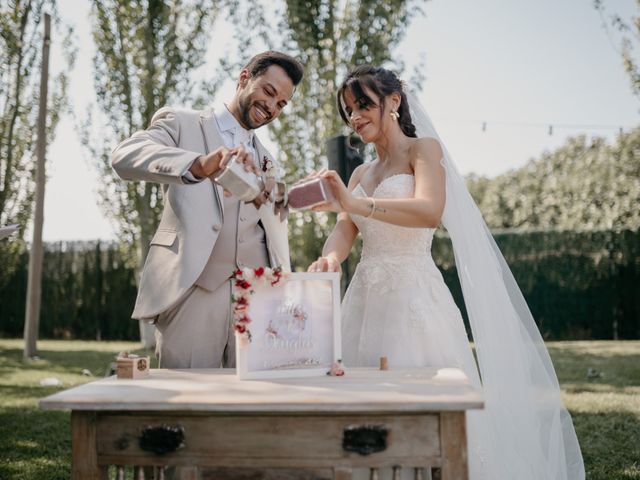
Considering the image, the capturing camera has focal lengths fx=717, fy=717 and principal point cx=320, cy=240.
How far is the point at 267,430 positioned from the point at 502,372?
145 centimetres

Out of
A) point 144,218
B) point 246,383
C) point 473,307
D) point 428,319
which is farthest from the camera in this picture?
point 144,218

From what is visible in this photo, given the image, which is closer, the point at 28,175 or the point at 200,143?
the point at 200,143

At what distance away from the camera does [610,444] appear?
4996 millimetres

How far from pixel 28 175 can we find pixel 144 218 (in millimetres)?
2857

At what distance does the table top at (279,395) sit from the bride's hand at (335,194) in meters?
0.59

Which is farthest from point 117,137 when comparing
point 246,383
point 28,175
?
point 246,383

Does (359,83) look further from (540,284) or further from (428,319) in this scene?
(540,284)

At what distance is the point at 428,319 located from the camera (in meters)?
3.08

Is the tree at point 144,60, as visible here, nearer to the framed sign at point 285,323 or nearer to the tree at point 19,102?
the tree at point 19,102

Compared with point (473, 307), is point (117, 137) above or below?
above

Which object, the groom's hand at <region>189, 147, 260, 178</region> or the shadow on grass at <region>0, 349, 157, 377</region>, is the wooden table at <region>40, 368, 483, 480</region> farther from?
the shadow on grass at <region>0, 349, 157, 377</region>

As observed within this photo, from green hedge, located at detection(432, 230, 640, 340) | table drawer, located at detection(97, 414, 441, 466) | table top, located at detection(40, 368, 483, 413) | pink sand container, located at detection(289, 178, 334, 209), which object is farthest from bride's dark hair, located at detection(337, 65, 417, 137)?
green hedge, located at detection(432, 230, 640, 340)

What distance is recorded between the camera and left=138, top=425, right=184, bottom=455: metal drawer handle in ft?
6.88

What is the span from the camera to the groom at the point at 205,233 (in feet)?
9.02
